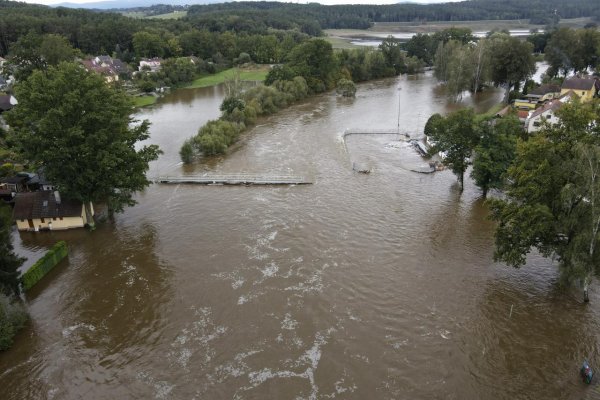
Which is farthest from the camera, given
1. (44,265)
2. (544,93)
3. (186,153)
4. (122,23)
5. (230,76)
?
(122,23)

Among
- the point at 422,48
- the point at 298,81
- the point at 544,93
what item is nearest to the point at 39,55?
the point at 298,81

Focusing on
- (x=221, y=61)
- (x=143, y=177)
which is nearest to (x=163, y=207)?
(x=143, y=177)

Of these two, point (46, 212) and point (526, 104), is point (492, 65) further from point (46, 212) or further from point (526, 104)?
point (46, 212)

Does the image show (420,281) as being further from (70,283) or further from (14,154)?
(14,154)

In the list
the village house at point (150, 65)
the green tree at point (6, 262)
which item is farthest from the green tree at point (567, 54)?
the green tree at point (6, 262)

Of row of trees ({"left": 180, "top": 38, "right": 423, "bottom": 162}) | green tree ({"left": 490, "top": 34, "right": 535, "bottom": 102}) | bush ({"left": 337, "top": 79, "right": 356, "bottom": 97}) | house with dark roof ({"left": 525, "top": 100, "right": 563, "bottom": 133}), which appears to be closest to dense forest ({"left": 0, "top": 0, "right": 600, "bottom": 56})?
row of trees ({"left": 180, "top": 38, "right": 423, "bottom": 162})

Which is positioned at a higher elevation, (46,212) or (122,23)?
(122,23)

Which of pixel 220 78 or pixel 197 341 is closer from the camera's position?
pixel 197 341

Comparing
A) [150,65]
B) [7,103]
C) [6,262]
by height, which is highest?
[150,65]
